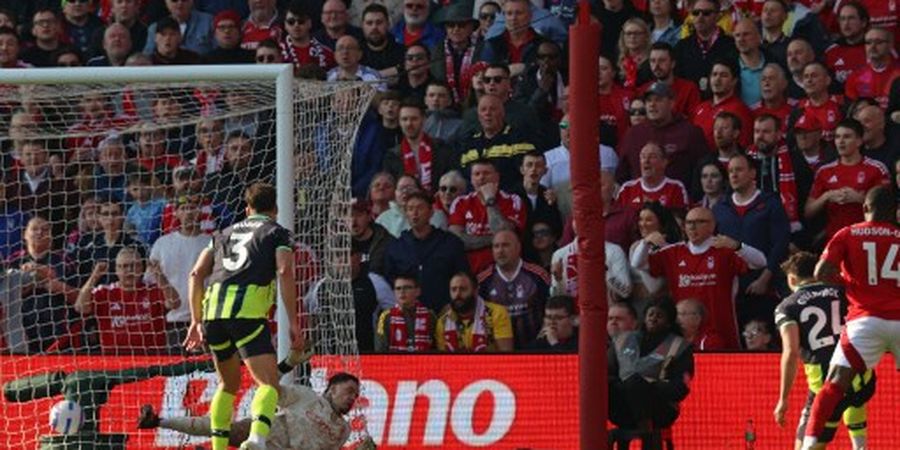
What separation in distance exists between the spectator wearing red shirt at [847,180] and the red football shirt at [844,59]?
1.29 m

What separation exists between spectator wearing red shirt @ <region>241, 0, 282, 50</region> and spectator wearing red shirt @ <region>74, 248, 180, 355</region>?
11.4ft

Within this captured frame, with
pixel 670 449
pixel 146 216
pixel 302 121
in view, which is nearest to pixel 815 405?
pixel 670 449

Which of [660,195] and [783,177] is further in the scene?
[660,195]

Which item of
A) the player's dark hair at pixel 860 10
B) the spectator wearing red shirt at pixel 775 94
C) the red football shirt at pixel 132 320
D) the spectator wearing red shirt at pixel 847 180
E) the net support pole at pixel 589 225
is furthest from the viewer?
the player's dark hair at pixel 860 10

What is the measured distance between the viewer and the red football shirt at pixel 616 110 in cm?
1748

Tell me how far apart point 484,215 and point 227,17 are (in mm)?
3272

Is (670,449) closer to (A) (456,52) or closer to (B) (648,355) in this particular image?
(B) (648,355)

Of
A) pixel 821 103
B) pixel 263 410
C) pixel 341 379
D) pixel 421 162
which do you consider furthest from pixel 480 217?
pixel 263 410

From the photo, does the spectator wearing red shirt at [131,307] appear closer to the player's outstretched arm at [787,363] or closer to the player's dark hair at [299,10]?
the player's dark hair at [299,10]

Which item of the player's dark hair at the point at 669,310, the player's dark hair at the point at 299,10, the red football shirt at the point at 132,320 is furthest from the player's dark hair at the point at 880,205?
the player's dark hair at the point at 299,10

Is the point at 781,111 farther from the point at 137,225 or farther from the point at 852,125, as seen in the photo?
the point at 137,225

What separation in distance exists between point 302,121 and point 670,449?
3254mm

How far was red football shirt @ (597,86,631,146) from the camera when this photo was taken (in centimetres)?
1748

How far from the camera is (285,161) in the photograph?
14633 mm
